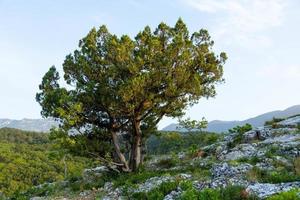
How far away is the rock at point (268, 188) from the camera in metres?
19.5

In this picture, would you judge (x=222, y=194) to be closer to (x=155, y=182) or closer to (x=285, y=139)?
(x=155, y=182)

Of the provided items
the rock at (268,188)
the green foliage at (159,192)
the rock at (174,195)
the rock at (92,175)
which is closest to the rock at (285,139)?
the rock at (268,188)

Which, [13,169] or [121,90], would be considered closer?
[121,90]

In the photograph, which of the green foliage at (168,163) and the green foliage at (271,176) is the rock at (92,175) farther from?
the green foliage at (271,176)

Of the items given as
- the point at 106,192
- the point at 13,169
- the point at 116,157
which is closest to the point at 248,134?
the point at 116,157

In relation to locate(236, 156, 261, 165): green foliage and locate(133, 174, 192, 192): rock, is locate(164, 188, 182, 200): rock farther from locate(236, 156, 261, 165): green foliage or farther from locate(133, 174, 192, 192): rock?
locate(236, 156, 261, 165): green foliage

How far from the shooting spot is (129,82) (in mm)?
32594

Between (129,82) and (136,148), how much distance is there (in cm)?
705

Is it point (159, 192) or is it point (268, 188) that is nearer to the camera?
point (268, 188)

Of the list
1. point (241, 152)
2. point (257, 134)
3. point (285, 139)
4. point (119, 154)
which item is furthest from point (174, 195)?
point (257, 134)

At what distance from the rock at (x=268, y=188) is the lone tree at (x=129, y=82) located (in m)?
13.9

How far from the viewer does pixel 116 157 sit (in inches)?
1464

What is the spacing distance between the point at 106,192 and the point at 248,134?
14606mm

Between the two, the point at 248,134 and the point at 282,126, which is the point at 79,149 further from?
the point at 282,126
